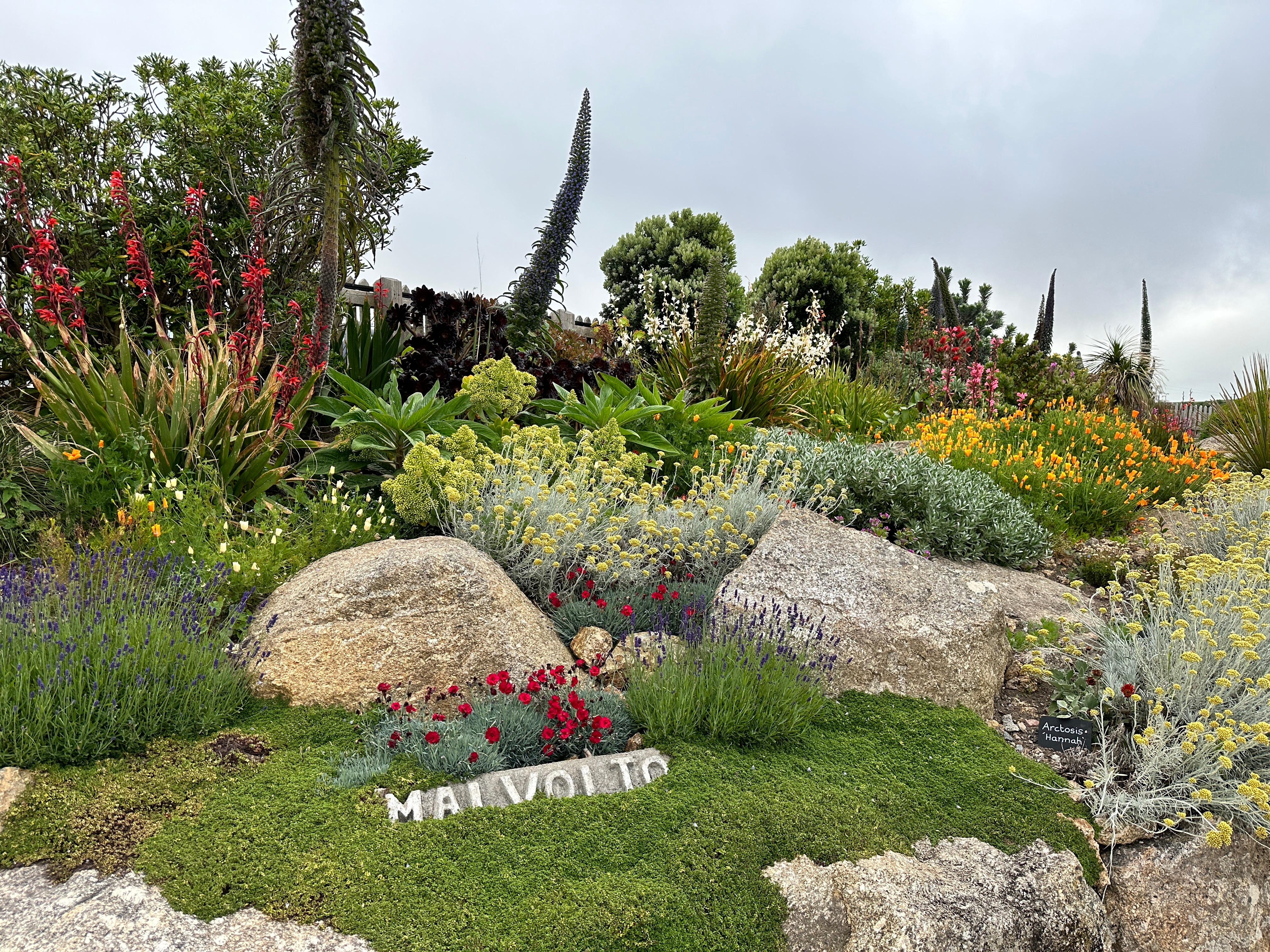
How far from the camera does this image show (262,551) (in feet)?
16.3

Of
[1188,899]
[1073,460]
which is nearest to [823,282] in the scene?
[1073,460]

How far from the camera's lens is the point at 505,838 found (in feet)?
9.67

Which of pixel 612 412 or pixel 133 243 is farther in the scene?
pixel 612 412

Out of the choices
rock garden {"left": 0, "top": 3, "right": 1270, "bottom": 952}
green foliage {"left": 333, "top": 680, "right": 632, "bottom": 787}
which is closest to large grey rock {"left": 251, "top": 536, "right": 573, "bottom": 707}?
rock garden {"left": 0, "top": 3, "right": 1270, "bottom": 952}

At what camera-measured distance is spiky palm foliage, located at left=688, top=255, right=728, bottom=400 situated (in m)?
9.27

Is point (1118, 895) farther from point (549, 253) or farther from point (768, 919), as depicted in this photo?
point (549, 253)

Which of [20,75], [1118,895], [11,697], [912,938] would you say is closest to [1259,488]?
[1118,895]

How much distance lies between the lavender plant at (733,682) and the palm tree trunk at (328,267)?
164 inches

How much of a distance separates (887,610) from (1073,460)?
5.53 meters

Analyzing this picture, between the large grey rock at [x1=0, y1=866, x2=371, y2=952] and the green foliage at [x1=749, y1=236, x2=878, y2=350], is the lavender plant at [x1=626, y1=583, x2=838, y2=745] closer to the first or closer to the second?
the large grey rock at [x1=0, y1=866, x2=371, y2=952]

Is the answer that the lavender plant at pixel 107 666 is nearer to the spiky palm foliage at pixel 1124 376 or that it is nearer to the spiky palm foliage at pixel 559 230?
the spiky palm foliage at pixel 559 230

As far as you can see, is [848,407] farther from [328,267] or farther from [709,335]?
[328,267]

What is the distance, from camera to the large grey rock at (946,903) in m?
2.86

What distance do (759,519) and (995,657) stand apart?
6.11 ft
